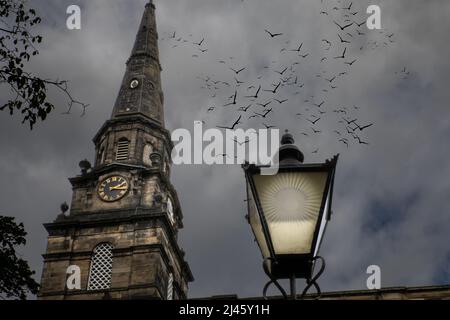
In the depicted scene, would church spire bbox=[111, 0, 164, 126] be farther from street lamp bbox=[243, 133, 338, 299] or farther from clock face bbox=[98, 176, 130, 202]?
street lamp bbox=[243, 133, 338, 299]

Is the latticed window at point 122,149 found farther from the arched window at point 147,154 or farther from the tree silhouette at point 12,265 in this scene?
the tree silhouette at point 12,265

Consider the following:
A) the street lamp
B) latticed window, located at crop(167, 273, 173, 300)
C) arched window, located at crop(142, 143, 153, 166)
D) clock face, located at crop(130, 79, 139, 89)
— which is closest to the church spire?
clock face, located at crop(130, 79, 139, 89)

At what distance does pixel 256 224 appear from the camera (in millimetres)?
5121

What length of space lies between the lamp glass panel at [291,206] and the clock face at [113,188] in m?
33.3

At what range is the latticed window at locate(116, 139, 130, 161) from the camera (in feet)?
130

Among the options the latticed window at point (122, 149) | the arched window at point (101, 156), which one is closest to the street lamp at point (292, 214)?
the latticed window at point (122, 149)

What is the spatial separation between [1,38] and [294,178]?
5.74 metres

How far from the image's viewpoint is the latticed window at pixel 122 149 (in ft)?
130

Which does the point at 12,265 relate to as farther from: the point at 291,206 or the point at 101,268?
the point at 101,268

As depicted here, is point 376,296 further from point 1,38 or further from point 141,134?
point 141,134

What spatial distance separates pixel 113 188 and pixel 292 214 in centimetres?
3416

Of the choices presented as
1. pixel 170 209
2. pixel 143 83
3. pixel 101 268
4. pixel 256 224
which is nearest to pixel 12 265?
pixel 256 224

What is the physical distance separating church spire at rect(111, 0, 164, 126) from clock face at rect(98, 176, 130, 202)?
524cm

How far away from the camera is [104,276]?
3422cm
